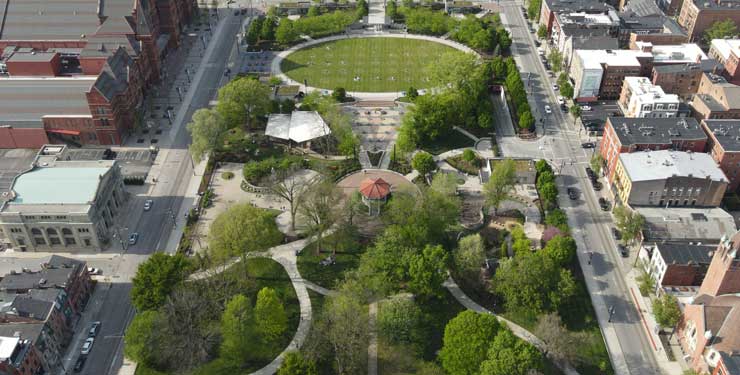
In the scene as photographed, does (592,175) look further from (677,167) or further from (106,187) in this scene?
(106,187)

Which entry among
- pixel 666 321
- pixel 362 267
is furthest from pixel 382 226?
pixel 666 321

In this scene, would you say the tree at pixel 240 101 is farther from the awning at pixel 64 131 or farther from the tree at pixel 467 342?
the tree at pixel 467 342

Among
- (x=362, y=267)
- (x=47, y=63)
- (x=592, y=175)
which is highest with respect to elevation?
(x=47, y=63)

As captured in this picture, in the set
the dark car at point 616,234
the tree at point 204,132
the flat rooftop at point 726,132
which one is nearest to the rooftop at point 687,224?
the dark car at point 616,234

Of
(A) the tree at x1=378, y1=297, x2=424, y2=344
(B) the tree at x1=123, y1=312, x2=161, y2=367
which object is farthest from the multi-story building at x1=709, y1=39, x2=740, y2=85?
(B) the tree at x1=123, y1=312, x2=161, y2=367

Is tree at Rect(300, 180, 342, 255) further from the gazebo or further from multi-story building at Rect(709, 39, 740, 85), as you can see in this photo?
multi-story building at Rect(709, 39, 740, 85)
